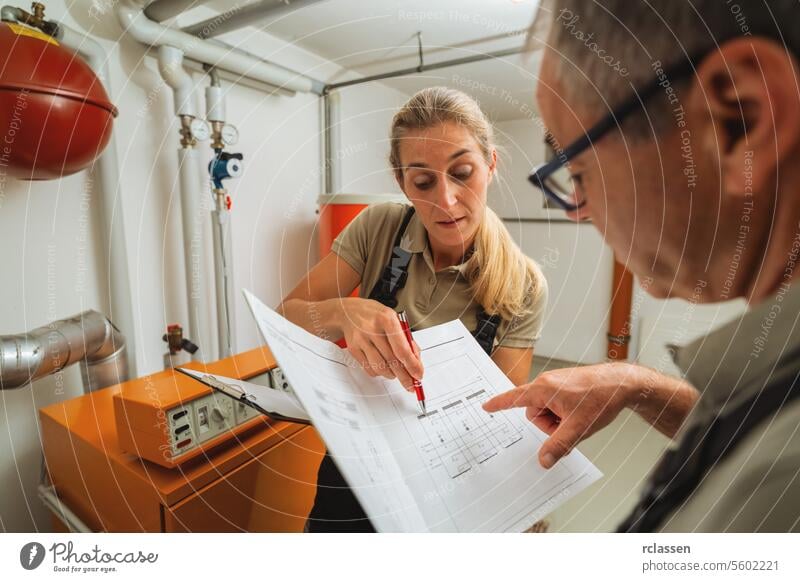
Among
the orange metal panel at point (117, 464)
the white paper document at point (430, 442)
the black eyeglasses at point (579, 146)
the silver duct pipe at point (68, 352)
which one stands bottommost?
the orange metal panel at point (117, 464)

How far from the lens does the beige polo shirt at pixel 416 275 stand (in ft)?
1.21

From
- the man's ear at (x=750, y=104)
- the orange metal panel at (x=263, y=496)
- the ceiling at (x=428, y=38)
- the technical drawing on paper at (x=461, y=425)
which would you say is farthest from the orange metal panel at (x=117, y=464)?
the man's ear at (x=750, y=104)

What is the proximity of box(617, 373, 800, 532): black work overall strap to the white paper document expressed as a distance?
5cm

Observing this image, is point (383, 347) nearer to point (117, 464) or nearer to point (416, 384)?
point (416, 384)

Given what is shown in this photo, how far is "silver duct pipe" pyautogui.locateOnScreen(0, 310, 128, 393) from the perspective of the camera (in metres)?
0.40

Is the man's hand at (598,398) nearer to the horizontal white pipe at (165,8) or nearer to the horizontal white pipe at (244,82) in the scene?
the horizontal white pipe at (244,82)

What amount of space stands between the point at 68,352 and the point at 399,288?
16.3 inches

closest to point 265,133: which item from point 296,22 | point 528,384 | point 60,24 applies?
point 296,22

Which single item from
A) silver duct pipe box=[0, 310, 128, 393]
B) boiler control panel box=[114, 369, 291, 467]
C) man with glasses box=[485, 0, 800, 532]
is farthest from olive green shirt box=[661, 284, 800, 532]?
silver duct pipe box=[0, 310, 128, 393]

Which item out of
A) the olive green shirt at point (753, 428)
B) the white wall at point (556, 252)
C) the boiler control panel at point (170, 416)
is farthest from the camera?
the boiler control panel at point (170, 416)

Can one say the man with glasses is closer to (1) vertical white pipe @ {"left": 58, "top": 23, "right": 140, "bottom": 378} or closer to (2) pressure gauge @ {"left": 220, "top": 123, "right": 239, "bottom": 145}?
(2) pressure gauge @ {"left": 220, "top": 123, "right": 239, "bottom": 145}

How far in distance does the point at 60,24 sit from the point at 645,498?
0.70 metres

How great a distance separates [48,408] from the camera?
1.67ft
